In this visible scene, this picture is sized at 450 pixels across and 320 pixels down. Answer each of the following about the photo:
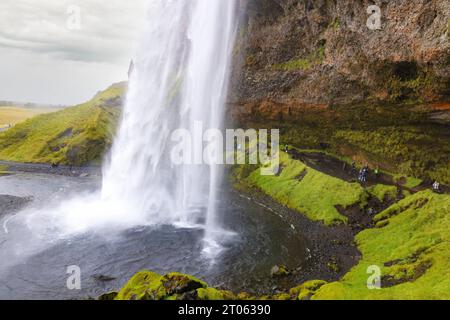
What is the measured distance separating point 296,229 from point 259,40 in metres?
36.8

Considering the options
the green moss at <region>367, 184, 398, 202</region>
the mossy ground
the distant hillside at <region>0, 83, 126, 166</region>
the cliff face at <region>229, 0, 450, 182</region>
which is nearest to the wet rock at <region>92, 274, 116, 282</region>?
the green moss at <region>367, 184, 398, 202</region>

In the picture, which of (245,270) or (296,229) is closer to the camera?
(245,270)

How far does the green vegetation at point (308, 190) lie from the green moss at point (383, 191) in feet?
4.27

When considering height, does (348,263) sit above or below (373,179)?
below

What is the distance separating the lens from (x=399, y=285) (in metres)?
26.3

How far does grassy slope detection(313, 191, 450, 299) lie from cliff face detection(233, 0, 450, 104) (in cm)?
1290

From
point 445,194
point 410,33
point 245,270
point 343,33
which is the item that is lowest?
point 245,270

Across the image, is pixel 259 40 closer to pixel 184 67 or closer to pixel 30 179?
pixel 184 67

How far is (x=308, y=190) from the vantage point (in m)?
52.2

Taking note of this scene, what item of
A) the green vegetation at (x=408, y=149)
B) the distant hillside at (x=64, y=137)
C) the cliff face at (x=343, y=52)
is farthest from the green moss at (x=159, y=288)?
the distant hillside at (x=64, y=137)

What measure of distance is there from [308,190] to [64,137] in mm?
72074
